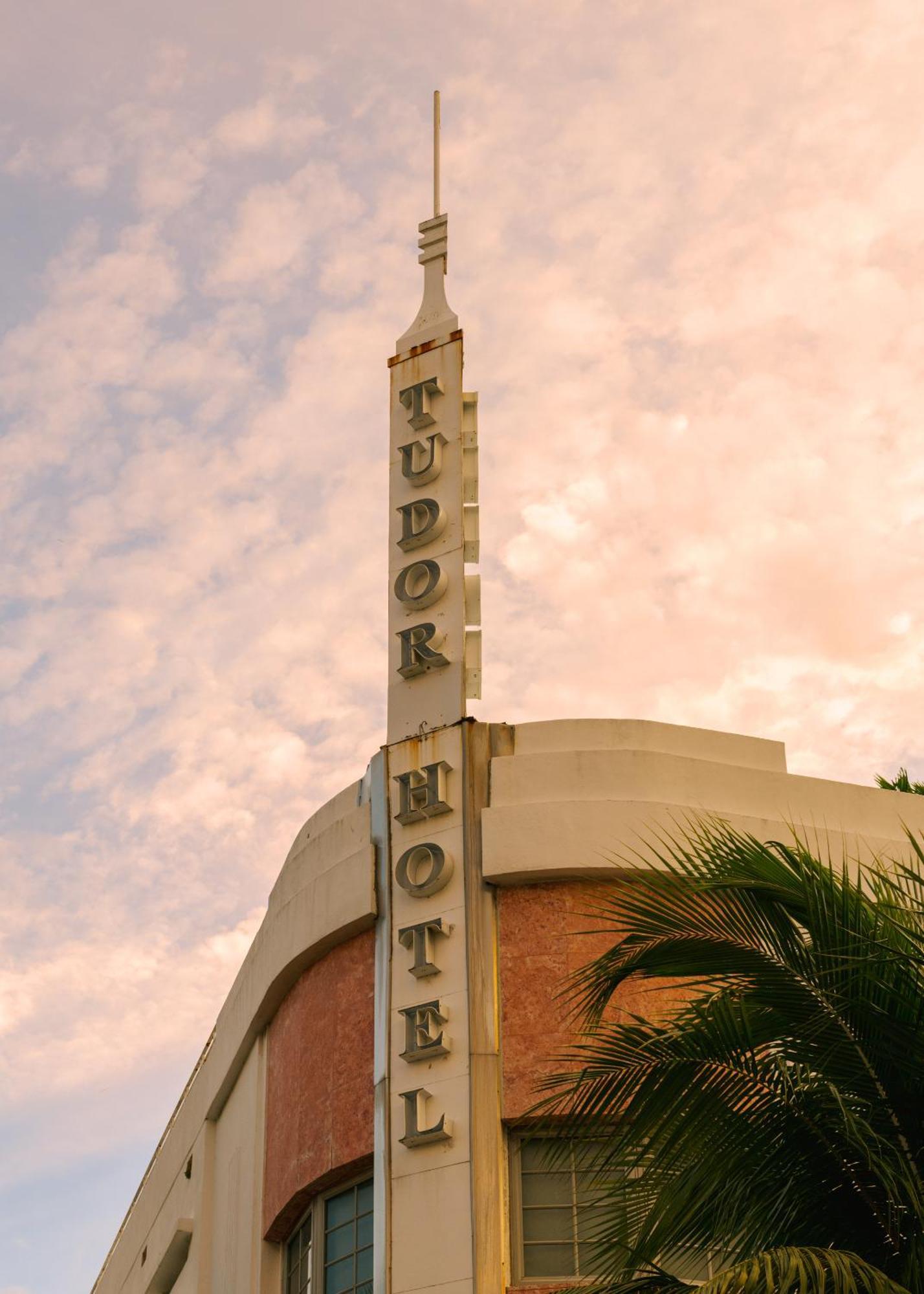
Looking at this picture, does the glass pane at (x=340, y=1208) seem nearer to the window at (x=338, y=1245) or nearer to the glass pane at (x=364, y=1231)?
the window at (x=338, y=1245)

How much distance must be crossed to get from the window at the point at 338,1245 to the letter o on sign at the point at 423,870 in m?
2.61

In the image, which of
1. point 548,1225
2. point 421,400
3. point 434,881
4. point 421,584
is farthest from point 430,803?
point 421,400

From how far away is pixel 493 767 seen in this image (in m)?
16.6

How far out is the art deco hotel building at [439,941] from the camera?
15.0m

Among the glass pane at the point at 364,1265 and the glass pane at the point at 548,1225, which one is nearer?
the glass pane at the point at 548,1225

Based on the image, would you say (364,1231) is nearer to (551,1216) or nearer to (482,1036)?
(551,1216)

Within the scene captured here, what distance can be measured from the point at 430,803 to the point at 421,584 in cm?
263

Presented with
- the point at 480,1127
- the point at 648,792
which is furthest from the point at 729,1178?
the point at 648,792

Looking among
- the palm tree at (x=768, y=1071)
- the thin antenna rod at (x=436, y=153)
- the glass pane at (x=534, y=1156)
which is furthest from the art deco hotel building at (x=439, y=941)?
the palm tree at (x=768, y=1071)

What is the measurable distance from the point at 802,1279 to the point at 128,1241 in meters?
19.9

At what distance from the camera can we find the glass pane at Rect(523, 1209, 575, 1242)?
581 inches

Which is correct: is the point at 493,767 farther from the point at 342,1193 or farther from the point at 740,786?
the point at 342,1193

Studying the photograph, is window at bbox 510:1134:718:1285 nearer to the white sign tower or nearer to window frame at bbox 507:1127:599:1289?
window frame at bbox 507:1127:599:1289

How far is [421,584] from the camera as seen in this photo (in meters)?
18.1
